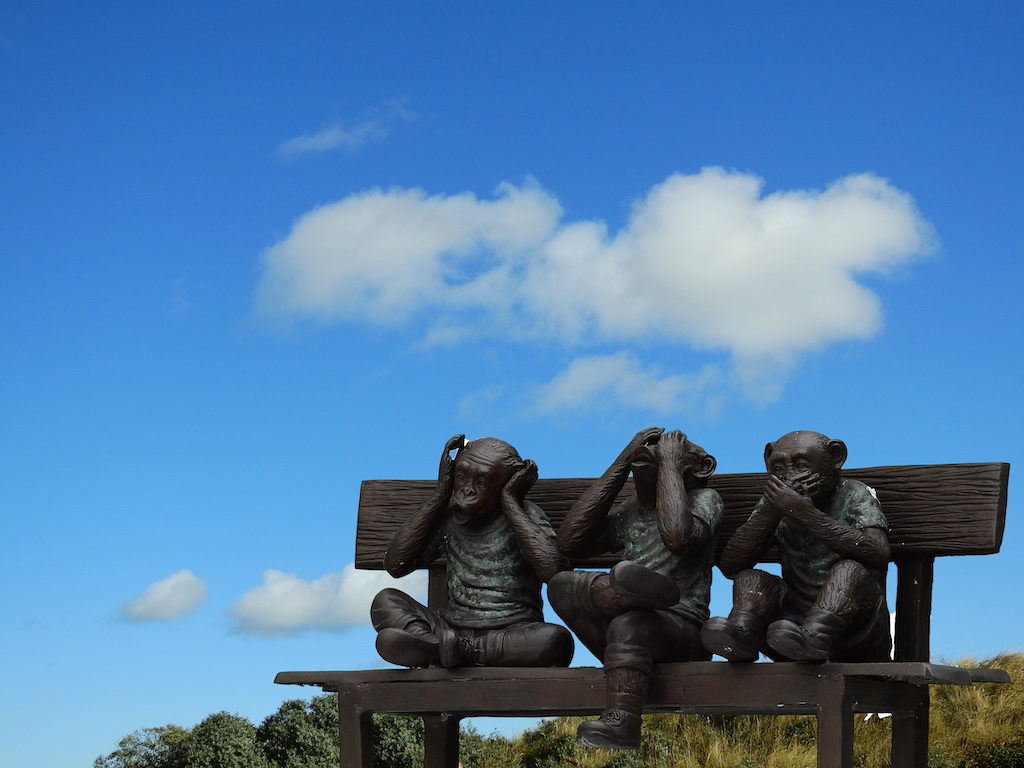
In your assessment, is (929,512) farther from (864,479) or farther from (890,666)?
(890,666)

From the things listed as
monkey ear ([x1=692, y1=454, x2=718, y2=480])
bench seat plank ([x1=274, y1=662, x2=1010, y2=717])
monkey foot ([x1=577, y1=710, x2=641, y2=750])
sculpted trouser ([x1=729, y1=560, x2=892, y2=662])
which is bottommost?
monkey foot ([x1=577, y1=710, x2=641, y2=750])

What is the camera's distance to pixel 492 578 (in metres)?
6.44

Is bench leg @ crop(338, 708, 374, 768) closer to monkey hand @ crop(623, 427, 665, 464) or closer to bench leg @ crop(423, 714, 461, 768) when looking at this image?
bench leg @ crop(423, 714, 461, 768)

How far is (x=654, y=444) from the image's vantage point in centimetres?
622

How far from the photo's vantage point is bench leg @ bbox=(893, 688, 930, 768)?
6230 mm

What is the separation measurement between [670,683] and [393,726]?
5.57m

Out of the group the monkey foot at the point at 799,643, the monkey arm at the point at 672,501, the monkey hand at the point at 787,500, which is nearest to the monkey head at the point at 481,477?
the monkey arm at the point at 672,501

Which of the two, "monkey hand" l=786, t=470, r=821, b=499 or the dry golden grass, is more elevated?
"monkey hand" l=786, t=470, r=821, b=499

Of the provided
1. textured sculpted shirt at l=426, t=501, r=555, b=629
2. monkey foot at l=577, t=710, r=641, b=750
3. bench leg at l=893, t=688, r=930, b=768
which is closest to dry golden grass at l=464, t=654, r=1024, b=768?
bench leg at l=893, t=688, r=930, b=768

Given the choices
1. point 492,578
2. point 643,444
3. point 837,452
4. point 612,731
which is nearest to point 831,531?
point 837,452

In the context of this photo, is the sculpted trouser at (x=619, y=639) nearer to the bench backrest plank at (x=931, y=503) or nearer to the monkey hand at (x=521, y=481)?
the monkey hand at (x=521, y=481)

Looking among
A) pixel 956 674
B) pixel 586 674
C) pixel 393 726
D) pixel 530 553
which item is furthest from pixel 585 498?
pixel 393 726

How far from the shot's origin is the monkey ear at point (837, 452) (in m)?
6.06

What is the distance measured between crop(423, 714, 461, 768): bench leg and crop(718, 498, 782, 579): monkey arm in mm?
1735
